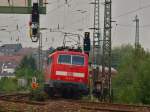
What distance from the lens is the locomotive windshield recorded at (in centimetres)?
3171

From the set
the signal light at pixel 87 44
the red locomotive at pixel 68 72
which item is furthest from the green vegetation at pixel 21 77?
the red locomotive at pixel 68 72

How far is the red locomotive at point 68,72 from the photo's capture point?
31.6 meters

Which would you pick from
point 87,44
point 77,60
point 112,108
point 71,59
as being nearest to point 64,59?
point 71,59

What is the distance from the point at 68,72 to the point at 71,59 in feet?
2.42

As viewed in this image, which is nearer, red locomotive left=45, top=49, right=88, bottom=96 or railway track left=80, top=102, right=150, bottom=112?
railway track left=80, top=102, right=150, bottom=112

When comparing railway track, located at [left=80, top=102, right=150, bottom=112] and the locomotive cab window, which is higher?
the locomotive cab window

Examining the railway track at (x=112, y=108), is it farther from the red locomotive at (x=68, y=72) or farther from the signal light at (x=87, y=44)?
the signal light at (x=87, y=44)

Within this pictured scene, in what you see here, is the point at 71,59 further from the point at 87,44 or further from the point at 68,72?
the point at 87,44

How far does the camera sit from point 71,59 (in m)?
31.8

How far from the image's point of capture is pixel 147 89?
132 ft

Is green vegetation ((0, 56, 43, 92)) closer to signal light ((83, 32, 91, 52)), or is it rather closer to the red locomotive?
signal light ((83, 32, 91, 52))

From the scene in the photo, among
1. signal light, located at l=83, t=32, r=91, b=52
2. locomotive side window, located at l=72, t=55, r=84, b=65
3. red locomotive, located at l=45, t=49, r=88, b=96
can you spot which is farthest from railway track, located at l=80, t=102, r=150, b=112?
signal light, located at l=83, t=32, r=91, b=52

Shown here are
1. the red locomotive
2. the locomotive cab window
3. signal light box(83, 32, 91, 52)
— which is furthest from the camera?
signal light box(83, 32, 91, 52)

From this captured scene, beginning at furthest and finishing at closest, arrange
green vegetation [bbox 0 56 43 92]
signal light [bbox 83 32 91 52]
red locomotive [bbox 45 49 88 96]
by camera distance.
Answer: green vegetation [bbox 0 56 43 92] → signal light [bbox 83 32 91 52] → red locomotive [bbox 45 49 88 96]
